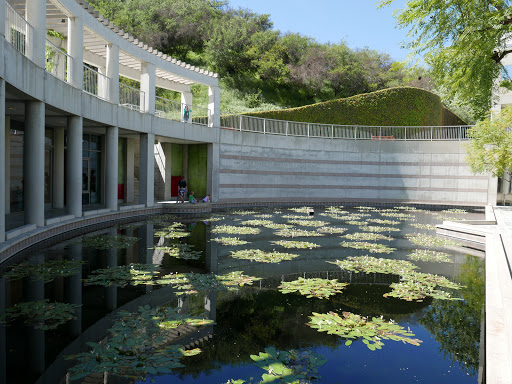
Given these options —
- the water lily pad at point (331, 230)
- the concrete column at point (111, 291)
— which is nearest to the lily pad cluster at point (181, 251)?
the concrete column at point (111, 291)

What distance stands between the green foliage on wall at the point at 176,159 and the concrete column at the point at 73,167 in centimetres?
1146

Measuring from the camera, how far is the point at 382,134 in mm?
32531

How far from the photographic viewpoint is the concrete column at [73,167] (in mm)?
14898

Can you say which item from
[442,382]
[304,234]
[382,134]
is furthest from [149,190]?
[382,134]

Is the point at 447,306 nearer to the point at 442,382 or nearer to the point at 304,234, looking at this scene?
the point at 442,382

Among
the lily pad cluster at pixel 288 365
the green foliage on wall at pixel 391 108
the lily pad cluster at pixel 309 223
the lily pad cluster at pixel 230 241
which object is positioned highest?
the green foliage on wall at pixel 391 108

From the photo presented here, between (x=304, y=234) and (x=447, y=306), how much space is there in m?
7.79

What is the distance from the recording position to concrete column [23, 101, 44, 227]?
11773 millimetres

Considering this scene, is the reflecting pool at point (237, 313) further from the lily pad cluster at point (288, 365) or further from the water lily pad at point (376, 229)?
the water lily pad at point (376, 229)

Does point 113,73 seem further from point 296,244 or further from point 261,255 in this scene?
point 261,255

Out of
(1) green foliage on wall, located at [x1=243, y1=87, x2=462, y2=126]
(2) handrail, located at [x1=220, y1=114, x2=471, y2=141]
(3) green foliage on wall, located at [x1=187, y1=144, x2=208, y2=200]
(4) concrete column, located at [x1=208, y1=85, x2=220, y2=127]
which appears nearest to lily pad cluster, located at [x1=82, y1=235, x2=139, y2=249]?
(4) concrete column, located at [x1=208, y1=85, x2=220, y2=127]

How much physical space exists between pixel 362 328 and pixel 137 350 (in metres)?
3.17

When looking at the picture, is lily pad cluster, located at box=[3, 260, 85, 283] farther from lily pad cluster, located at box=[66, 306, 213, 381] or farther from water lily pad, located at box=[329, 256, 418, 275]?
water lily pad, located at box=[329, 256, 418, 275]

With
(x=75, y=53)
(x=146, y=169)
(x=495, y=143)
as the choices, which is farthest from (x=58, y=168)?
(x=495, y=143)
